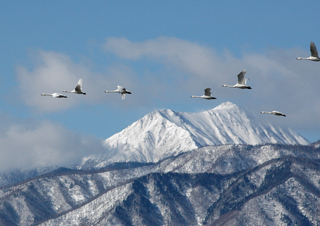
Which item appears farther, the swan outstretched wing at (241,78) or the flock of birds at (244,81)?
the swan outstretched wing at (241,78)

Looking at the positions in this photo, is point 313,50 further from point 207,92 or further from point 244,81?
point 207,92

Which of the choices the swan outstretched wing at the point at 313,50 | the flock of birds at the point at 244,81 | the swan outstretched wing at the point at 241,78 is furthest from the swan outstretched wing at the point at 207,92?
the swan outstretched wing at the point at 313,50

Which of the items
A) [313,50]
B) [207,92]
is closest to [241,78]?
[207,92]

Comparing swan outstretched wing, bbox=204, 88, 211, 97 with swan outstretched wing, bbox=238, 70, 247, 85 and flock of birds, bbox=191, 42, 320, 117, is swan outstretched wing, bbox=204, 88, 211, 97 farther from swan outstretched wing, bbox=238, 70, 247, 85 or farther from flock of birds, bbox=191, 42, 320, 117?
swan outstretched wing, bbox=238, 70, 247, 85

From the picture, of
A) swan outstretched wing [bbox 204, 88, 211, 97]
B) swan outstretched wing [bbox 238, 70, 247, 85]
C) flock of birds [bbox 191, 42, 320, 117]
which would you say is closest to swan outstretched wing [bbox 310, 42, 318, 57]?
flock of birds [bbox 191, 42, 320, 117]

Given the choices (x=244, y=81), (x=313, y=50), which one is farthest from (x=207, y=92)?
(x=313, y=50)

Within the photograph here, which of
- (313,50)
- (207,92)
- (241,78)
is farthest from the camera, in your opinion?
(207,92)

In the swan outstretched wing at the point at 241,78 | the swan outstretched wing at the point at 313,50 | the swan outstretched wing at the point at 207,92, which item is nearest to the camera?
the swan outstretched wing at the point at 313,50

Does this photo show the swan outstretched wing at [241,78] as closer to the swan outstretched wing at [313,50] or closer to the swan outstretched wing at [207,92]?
the swan outstretched wing at [207,92]

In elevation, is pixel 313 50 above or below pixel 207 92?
above

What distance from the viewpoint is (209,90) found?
141500 millimetres

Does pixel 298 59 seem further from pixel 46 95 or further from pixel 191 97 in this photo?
pixel 46 95

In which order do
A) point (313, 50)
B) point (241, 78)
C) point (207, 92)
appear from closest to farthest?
point (313, 50)
point (241, 78)
point (207, 92)

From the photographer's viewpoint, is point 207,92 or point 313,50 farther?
point 207,92
